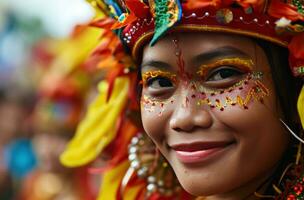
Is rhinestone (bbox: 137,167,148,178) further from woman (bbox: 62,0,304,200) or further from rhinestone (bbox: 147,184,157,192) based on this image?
woman (bbox: 62,0,304,200)

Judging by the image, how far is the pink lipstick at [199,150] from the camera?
229 centimetres

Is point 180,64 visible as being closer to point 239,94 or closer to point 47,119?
point 239,94

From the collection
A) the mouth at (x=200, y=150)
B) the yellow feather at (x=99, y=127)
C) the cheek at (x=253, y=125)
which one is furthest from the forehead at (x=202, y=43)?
the yellow feather at (x=99, y=127)

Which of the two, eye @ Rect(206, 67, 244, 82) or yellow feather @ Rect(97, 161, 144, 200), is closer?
eye @ Rect(206, 67, 244, 82)

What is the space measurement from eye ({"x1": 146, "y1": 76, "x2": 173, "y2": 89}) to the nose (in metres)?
0.12

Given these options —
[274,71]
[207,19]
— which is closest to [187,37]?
[207,19]

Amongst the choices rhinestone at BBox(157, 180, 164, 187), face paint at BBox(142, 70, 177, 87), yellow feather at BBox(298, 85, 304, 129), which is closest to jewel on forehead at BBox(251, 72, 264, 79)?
yellow feather at BBox(298, 85, 304, 129)

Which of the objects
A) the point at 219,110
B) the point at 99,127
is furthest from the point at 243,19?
the point at 99,127

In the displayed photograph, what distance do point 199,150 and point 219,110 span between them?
0.45 ft

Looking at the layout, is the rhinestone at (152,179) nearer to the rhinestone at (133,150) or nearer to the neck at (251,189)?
the rhinestone at (133,150)

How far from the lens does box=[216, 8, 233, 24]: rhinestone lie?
7.37 ft

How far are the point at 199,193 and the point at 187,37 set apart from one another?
46 centimetres

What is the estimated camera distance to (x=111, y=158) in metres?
3.02

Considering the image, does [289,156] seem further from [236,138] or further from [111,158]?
[111,158]
